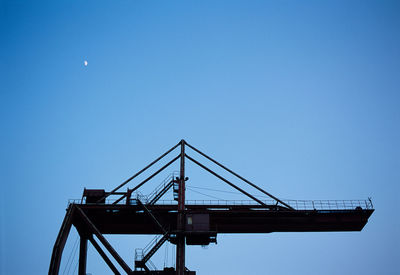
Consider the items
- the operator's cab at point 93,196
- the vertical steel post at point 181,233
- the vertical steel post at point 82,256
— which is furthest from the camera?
the operator's cab at point 93,196

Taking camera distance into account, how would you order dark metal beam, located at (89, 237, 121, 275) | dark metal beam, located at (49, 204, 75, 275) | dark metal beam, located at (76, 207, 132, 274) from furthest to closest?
1. dark metal beam, located at (89, 237, 121, 275)
2. dark metal beam, located at (76, 207, 132, 274)
3. dark metal beam, located at (49, 204, 75, 275)

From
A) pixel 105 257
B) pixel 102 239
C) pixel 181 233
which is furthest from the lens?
pixel 105 257

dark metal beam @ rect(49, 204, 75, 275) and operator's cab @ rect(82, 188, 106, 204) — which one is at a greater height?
operator's cab @ rect(82, 188, 106, 204)

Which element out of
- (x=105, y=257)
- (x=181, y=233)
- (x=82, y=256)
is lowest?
(x=105, y=257)

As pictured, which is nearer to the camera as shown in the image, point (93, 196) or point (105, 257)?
point (105, 257)

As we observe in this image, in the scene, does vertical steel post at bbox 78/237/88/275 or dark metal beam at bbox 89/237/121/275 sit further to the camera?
vertical steel post at bbox 78/237/88/275

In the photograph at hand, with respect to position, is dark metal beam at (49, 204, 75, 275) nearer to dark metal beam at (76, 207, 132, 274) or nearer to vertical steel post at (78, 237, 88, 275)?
dark metal beam at (76, 207, 132, 274)

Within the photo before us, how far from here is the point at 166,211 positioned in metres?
29.3

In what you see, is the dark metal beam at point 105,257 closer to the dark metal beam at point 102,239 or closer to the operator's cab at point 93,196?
the dark metal beam at point 102,239

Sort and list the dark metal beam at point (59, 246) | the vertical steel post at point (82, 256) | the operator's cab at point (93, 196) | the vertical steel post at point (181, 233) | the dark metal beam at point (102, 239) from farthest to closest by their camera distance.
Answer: the operator's cab at point (93, 196) → the vertical steel post at point (82, 256) → the vertical steel post at point (181, 233) → the dark metal beam at point (102, 239) → the dark metal beam at point (59, 246)

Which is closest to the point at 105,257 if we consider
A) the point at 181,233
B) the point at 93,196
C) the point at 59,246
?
the point at 59,246

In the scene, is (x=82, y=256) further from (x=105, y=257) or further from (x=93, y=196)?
(x=93, y=196)

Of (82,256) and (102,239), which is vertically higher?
(102,239)

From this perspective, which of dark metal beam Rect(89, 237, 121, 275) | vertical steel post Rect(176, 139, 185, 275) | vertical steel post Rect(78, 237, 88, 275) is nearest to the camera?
vertical steel post Rect(176, 139, 185, 275)
